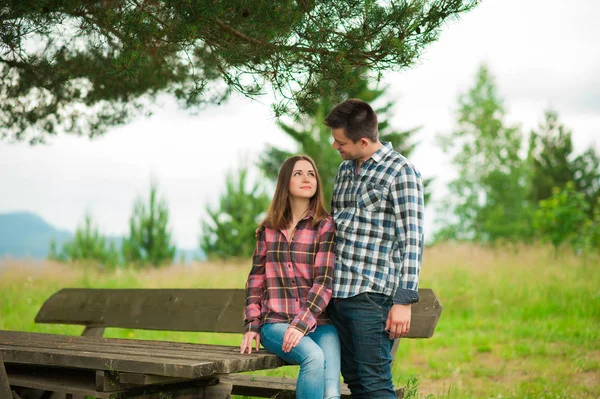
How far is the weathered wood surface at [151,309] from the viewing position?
15.9ft

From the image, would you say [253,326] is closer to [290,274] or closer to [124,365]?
[290,274]

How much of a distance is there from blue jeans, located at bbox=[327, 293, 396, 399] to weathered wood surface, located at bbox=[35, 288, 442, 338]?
0.62 m

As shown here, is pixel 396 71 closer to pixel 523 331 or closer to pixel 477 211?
pixel 523 331

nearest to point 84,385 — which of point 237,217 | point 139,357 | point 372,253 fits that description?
point 139,357

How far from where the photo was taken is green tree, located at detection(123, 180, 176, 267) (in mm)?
23422

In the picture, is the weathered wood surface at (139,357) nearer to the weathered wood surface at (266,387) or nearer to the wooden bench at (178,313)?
the weathered wood surface at (266,387)

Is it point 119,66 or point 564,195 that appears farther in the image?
point 564,195

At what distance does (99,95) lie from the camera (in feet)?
21.5

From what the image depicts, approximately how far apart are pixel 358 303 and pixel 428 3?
1887 millimetres

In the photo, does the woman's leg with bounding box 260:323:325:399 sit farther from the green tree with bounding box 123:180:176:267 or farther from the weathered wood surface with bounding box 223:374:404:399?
the green tree with bounding box 123:180:176:267

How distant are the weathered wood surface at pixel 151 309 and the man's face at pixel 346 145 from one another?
960 millimetres

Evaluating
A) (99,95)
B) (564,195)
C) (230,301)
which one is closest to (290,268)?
(230,301)

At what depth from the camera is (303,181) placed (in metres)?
3.72

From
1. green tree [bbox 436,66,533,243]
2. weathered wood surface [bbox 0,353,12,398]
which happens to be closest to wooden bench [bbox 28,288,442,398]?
weathered wood surface [bbox 0,353,12,398]
